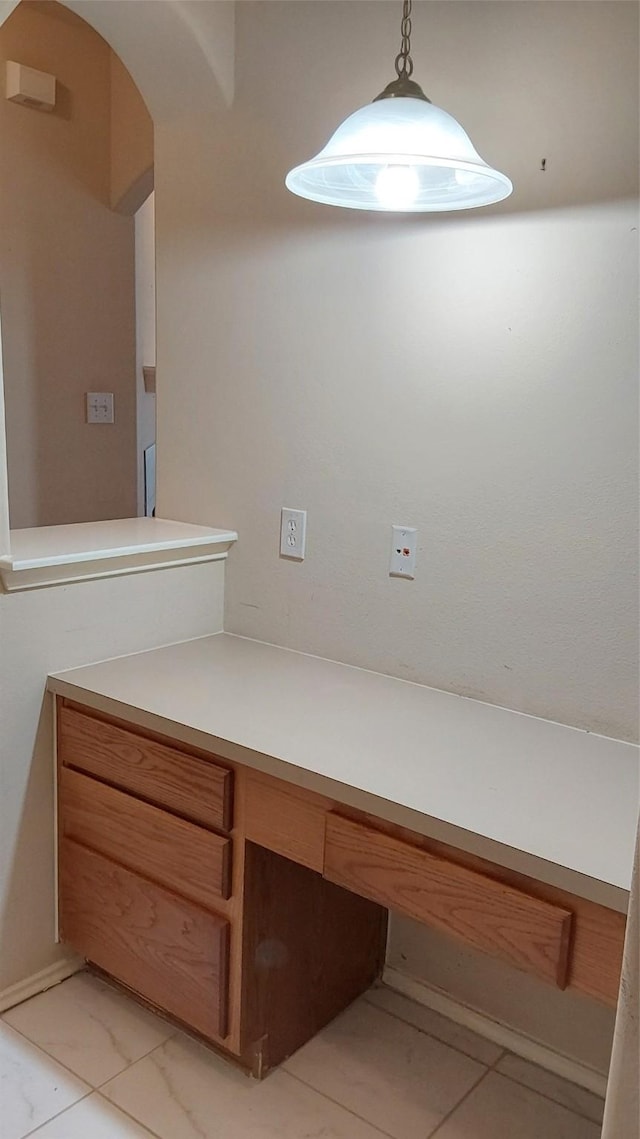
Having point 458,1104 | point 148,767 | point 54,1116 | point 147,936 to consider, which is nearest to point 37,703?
point 148,767

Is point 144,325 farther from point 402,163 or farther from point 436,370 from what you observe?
point 402,163

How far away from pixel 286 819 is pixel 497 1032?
2.57 feet

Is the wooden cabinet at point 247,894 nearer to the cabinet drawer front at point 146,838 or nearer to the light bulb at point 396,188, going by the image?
the cabinet drawer front at point 146,838

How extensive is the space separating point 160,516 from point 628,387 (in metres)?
1.29

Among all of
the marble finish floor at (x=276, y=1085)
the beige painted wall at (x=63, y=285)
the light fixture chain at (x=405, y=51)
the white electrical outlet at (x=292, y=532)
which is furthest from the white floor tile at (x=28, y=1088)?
the light fixture chain at (x=405, y=51)

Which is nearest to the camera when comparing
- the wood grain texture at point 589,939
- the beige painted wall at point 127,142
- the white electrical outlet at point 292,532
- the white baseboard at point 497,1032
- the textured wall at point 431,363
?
the wood grain texture at point 589,939

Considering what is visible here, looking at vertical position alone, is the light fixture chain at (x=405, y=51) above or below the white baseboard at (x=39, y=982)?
above

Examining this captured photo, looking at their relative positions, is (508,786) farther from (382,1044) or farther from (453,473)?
(382,1044)

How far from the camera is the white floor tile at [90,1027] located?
1828mm

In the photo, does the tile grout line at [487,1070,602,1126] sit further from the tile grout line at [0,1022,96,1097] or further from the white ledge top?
the white ledge top

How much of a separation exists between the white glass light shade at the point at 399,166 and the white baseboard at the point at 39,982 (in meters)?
1.76

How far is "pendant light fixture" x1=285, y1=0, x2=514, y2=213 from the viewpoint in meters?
1.36

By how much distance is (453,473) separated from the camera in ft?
5.97

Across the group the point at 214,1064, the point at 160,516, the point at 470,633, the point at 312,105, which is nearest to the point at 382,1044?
the point at 214,1064
